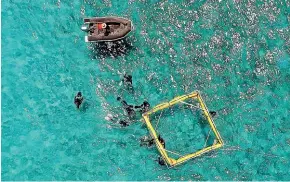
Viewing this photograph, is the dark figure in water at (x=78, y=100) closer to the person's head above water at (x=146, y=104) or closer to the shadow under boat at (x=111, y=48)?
the shadow under boat at (x=111, y=48)

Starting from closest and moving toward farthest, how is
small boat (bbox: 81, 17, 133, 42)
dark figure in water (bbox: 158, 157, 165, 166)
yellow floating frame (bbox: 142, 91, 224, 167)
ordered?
small boat (bbox: 81, 17, 133, 42) → yellow floating frame (bbox: 142, 91, 224, 167) → dark figure in water (bbox: 158, 157, 165, 166)

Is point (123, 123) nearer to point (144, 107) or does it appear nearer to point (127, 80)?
point (144, 107)

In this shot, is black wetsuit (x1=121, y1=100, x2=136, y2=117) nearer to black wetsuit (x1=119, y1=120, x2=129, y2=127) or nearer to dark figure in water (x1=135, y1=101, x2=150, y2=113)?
dark figure in water (x1=135, y1=101, x2=150, y2=113)

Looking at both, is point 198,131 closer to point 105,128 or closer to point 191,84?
point 191,84

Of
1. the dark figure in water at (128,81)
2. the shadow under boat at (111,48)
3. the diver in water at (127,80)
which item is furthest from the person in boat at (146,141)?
the shadow under boat at (111,48)

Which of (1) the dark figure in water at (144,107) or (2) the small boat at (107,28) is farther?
(1) the dark figure in water at (144,107)

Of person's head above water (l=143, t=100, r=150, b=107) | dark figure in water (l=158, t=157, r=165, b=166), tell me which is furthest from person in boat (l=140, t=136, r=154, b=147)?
person's head above water (l=143, t=100, r=150, b=107)

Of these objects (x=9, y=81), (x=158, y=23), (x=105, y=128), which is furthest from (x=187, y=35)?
(x=9, y=81)

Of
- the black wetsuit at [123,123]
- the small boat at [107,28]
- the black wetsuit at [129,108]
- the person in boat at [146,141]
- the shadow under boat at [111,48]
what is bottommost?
the person in boat at [146,141]
